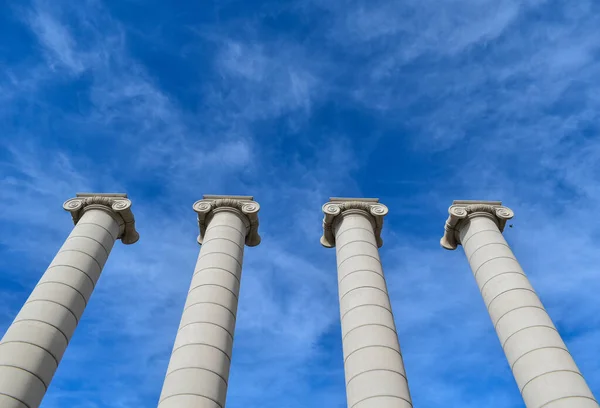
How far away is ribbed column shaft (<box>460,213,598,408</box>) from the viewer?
40.0 metres

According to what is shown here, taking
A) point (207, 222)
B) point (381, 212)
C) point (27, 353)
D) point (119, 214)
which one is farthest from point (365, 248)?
point (27, 353)

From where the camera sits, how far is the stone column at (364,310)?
4009cm

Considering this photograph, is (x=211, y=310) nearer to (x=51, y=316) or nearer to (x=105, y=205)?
(x=51, y=316)

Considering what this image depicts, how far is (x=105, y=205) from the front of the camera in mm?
59031

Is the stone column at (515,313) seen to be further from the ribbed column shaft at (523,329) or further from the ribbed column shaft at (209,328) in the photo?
the ribbed column shaft at (209,328)

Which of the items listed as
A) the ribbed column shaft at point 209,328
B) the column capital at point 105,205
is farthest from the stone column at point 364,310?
the column capital at point 105,205

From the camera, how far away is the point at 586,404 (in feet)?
126

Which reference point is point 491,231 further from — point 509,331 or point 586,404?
point 586,404

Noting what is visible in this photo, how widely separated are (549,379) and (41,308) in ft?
121

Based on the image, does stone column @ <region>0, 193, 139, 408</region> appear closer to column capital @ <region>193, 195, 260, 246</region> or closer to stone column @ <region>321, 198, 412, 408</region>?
column capital @ <region>193, 195, 260, 246</region>

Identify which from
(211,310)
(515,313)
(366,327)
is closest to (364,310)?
(366,327)

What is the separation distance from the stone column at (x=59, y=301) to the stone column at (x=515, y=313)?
1312 inches

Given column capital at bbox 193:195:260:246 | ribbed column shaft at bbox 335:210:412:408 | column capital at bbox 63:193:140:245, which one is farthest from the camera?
column capital at bbox 193:195:260:246

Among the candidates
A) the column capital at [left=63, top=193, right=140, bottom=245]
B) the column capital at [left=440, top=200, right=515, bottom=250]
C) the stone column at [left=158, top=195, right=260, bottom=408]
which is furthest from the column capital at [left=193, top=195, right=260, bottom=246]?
the column capital at [left=440, top=200, right=515, bottom=250]
